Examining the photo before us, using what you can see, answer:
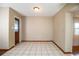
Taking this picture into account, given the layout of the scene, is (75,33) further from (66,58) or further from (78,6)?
(66,58)

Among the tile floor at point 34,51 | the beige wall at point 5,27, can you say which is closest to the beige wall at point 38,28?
the tile floor at point 34,51

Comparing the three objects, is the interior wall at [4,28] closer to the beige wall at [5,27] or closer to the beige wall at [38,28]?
the beige wall at [5,27]

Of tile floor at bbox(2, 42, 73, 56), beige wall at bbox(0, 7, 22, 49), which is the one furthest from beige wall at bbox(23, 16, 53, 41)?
beige wall at bbox(0, 7, 22, 49)

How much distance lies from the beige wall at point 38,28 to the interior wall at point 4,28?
12.1ft

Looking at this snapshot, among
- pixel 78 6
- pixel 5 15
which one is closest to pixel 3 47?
pixel 5 15

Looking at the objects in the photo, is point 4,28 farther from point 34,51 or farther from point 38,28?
point 38,28

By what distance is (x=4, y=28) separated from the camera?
5336mm

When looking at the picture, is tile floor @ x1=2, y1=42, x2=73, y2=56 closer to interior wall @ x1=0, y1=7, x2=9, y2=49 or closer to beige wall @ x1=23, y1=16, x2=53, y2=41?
interior wall @ x1=0, y1=7, x2=9, y2=49

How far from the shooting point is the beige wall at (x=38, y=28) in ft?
29.5

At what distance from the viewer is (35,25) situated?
29.7 ft

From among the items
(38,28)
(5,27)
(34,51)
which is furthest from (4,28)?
(38,28)

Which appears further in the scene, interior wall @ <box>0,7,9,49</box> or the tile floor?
interior wall @ <box>0,7,9,49</box>

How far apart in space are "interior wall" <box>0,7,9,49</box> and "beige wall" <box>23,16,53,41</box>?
3.69 m

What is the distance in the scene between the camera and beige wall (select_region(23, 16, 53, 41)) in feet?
29.5
